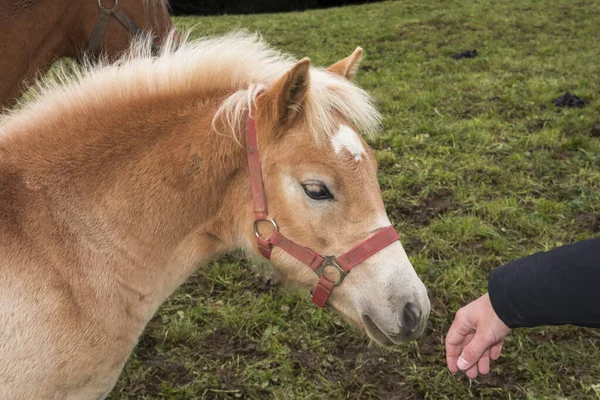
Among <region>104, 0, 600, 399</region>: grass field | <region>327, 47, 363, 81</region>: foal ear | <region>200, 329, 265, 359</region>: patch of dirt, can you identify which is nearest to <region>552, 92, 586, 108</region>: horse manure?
<region>104, 0, 600, 399</region>: grass field

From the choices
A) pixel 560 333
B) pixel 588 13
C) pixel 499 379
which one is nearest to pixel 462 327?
pixel 499 379

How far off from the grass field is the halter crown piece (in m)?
1.28

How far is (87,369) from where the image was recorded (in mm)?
1983

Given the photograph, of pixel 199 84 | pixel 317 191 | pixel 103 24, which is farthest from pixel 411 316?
pixel 103 24

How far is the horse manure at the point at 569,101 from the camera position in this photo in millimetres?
6805

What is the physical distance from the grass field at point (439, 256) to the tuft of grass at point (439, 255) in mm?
11

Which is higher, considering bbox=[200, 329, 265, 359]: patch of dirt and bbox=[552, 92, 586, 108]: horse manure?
bbox=[200, 329, 265, 359]: patch of dirt

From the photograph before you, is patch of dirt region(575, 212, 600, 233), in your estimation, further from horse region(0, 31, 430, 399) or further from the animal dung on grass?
the animal dung on grass

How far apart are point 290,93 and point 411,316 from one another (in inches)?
38.7

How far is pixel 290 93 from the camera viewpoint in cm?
196

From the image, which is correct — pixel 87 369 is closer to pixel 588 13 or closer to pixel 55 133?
pixel 55 133

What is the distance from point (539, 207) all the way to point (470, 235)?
83 cm

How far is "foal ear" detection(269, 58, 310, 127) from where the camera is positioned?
6.21 ft

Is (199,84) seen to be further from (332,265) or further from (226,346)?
(226,346)
